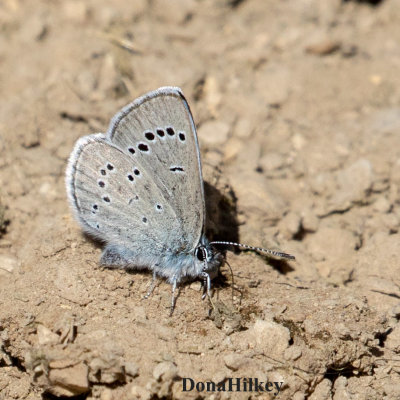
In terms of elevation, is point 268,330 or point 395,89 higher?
point 395,89

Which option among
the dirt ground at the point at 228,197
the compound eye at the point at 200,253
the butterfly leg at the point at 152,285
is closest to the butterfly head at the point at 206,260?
the compound eye at the point at 200,253

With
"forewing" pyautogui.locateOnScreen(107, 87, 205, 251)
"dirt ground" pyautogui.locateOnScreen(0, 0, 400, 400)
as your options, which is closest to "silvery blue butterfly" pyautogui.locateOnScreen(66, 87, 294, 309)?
"forewing" pyautogui.locateOnScreen(107, 87, 205, 251)

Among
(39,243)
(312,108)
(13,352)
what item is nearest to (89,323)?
(13,352)

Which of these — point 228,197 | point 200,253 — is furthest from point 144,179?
point 228,197

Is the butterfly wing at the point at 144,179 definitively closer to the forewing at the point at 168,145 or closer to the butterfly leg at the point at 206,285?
the forewing at the point at 168,145

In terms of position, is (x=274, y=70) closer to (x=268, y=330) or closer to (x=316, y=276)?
(x=316, y=276)

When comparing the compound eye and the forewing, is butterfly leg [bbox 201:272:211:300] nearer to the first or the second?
the compound eye

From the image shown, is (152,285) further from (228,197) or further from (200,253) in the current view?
(228,197)
